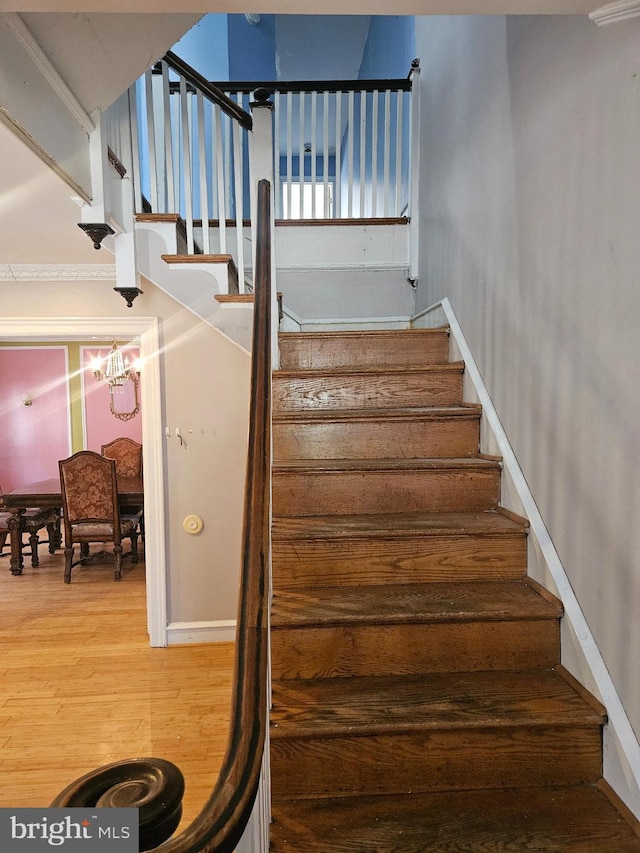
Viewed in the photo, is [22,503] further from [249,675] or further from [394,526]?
[249,675]

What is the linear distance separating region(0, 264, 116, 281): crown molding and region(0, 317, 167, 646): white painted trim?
0.24 meters

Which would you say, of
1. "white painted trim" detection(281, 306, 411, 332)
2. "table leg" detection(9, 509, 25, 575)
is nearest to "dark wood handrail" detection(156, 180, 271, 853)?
"white painted trim" detection(281, 306, 411, 332)

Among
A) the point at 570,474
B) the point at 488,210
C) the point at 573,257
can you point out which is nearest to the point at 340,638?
the point at 570,474

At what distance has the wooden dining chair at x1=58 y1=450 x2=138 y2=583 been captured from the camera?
14.1 ft

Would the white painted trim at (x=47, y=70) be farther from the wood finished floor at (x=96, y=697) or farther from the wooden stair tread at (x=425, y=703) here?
the wood finished floor at (x=96, y=697)

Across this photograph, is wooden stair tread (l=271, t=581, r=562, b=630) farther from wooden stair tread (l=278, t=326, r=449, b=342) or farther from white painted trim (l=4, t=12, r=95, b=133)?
white painted trim (l=4, t=12, r=95, b=133)

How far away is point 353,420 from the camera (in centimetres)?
213

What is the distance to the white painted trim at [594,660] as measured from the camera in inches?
47.5

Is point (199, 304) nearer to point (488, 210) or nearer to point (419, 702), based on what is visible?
point (488, 210)

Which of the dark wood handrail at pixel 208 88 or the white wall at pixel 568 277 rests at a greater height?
the dark wood handrail at pixel 208 88

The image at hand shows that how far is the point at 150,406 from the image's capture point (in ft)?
10.3

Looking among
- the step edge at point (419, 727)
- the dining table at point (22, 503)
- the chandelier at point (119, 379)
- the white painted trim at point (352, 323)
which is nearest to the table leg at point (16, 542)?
the dining table at point (22, 503)

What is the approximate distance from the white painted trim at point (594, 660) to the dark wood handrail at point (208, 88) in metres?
1.89

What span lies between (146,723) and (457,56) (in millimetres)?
3586
